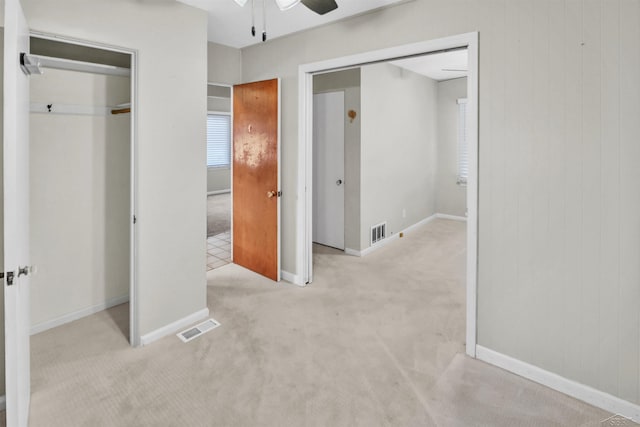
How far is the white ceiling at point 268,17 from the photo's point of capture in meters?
2.61

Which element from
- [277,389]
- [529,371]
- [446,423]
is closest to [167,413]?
[277,389]

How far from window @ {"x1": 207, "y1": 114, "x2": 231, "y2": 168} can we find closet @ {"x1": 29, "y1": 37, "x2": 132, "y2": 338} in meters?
6.39

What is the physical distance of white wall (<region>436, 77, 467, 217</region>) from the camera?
6465 mm

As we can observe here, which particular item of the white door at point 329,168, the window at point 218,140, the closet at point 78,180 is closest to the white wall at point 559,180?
the white door at point 329,168

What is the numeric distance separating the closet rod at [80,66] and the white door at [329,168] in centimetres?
254

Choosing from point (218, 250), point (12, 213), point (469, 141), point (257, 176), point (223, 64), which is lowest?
point (218, 250)

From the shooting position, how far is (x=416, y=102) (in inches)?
231

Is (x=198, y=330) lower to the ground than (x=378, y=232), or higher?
lower

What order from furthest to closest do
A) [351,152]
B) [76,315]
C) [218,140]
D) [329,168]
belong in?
[218,140], [329,168], [351,152], [76,315]

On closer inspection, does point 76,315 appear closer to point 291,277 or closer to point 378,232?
point 291,277

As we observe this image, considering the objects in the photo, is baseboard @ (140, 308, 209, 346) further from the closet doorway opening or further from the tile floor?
the closet doorway opening

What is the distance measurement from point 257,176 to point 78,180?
5.19ft

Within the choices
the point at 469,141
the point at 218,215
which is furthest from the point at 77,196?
the point at 218,215

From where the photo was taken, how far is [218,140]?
30.9 feet
